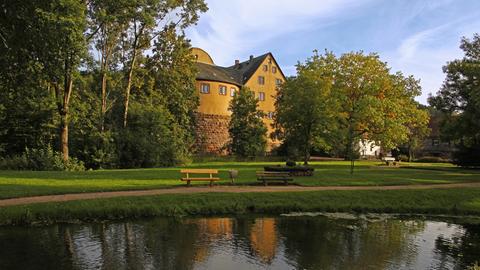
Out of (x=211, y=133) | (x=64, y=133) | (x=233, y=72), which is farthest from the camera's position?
(x=233, y=72)

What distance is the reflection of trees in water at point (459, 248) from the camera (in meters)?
11.2

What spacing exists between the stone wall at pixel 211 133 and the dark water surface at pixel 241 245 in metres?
42.1

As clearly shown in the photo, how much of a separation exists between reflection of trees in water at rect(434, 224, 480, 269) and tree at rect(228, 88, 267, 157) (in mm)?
35654

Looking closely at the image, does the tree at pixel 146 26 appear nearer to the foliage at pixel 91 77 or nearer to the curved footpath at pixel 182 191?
the foliage at pixel 91 77

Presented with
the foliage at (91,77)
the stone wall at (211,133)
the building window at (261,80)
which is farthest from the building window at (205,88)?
the building window at (261,80)

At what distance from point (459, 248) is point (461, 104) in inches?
1325

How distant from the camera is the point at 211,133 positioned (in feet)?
193

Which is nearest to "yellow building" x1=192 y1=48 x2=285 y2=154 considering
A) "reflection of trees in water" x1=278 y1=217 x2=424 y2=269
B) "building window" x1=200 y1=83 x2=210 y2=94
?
"building window" x1=200 y1=83 x2=210 y2=94

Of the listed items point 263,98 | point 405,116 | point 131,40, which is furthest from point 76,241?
point 263,98

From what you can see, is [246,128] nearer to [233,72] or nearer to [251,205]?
[233,72]

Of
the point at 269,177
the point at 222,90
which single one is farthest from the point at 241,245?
the point at 222,90

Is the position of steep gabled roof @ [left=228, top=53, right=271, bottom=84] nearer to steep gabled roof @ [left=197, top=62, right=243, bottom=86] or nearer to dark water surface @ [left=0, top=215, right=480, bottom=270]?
steep gabled roof @ [left=197, top=62, right=243, bottom=86]

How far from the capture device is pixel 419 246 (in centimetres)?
1270

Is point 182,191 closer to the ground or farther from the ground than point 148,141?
closer to the ground
